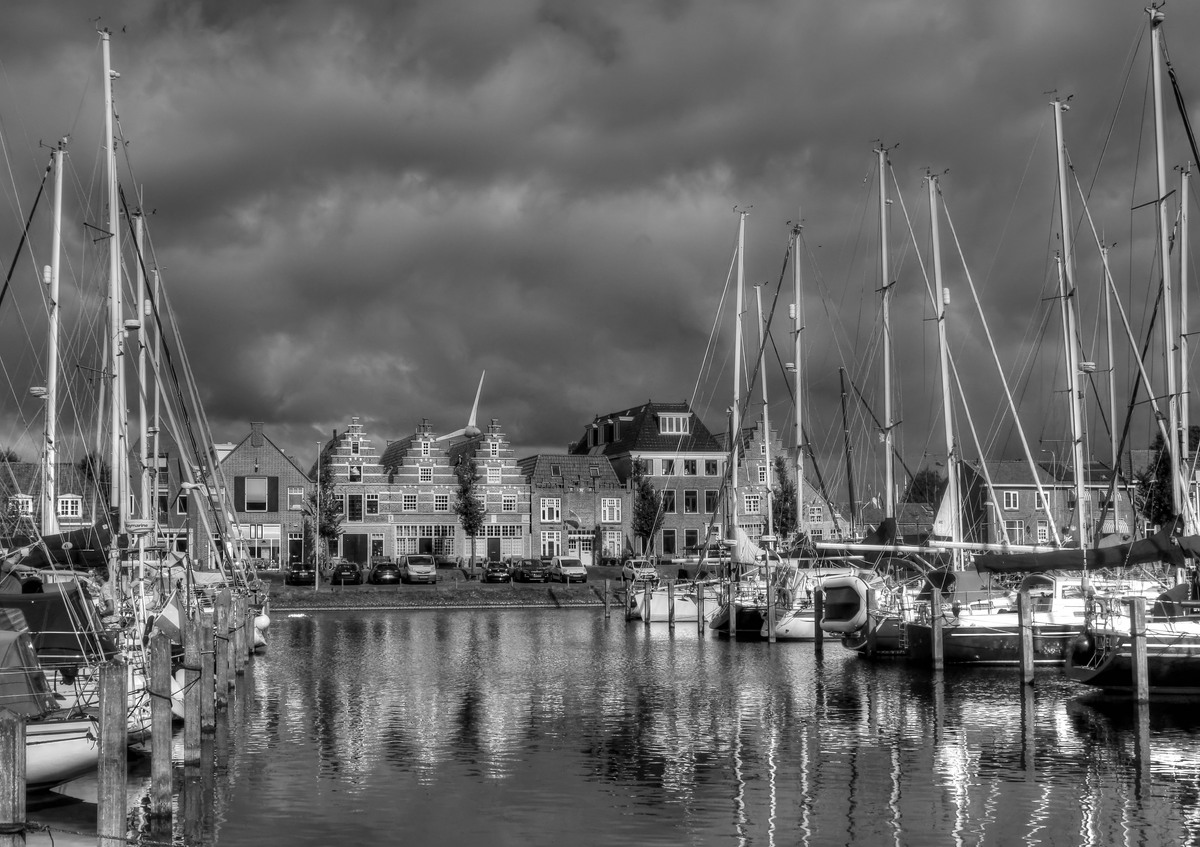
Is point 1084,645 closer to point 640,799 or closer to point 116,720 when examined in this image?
point 640,799

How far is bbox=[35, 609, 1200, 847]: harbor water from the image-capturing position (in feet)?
70.0

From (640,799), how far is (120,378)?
884 inches

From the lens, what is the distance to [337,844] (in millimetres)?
20234

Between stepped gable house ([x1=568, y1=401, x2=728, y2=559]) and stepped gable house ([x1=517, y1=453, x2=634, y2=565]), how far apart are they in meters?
2.88

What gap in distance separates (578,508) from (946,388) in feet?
196

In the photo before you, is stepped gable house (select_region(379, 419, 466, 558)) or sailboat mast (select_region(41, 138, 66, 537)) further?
stepped gable house (select_region(379, 419, 466, 558))

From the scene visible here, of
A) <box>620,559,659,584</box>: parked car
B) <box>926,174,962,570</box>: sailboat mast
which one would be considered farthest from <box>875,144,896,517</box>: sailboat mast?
<box>620,559,659,584</box>: parked car

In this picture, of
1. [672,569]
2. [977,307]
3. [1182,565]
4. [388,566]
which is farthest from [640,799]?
[672,569]

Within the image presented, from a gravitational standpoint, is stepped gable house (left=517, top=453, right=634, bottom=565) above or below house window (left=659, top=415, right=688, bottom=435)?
below

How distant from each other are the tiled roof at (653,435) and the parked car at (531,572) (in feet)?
71.1

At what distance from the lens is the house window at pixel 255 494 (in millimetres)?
103938

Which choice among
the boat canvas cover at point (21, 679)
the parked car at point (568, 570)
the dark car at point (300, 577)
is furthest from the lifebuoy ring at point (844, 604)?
the dark car at point (300, 577)

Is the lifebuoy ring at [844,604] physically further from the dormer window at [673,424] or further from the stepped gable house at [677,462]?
the dormer window at [673,424]

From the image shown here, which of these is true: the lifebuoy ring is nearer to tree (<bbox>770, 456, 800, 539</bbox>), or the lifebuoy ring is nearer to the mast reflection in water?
the mast reflection in water
